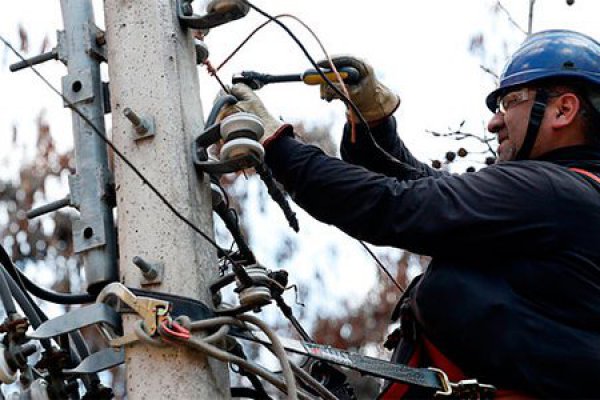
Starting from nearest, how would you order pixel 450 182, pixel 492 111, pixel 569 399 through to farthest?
pixel 569 399, pixel 450 182, pixel 492 111

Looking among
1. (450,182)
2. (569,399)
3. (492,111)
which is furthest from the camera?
(492,111)

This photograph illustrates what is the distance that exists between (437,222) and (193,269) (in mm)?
747

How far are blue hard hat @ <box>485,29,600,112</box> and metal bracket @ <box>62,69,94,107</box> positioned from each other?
4.64 feet

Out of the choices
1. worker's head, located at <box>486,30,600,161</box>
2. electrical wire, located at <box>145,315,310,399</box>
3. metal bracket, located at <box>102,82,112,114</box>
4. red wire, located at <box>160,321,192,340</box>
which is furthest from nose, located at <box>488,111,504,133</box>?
red wire, located at <box>160,321,192,340</box>

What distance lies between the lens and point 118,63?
391 centimetres

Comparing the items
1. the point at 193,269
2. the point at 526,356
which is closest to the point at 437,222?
the point at 526,356

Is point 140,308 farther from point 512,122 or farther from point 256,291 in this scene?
point 512,122

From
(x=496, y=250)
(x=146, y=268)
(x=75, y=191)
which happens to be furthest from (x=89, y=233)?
(x=496, y=250)

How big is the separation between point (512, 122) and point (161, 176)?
123 centimetres

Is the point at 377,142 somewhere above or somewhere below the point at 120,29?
below

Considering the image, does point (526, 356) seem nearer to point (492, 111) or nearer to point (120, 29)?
point (492, 111)

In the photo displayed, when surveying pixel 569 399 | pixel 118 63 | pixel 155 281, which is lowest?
pixel 569 399

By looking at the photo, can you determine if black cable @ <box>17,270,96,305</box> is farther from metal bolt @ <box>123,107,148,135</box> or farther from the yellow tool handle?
the yellow tool handle

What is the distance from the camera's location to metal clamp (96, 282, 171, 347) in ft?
11.2
